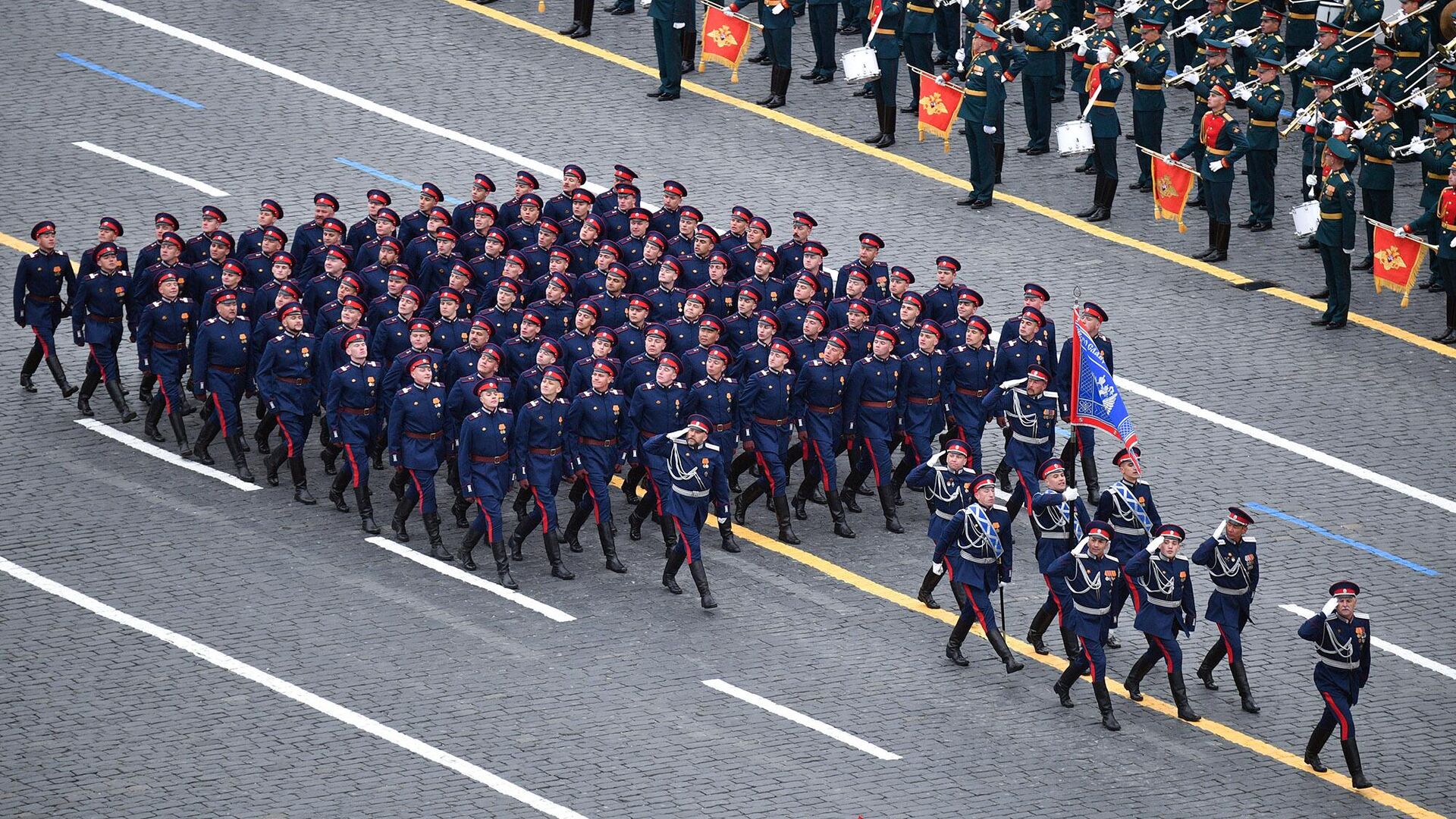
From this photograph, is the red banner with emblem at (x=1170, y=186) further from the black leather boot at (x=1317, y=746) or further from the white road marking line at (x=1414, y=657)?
the black leather boot at (x=1317, y=746)

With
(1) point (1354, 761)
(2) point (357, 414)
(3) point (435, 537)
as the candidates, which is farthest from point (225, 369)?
(1) point (1354, 761)

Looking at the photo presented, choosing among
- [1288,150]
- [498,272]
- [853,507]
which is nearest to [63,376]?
[498,272]

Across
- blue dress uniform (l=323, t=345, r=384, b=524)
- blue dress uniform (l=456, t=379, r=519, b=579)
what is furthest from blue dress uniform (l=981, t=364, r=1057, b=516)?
blue dress uniform (l=323, t=345, r=384, b=524)

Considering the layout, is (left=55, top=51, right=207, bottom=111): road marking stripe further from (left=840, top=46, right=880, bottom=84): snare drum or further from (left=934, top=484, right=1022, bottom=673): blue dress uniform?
(left=934, top=484, right=1022, bottom=673): blue dress uniform

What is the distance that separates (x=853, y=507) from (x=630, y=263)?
13.2 feet

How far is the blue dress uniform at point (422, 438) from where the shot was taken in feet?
74.5

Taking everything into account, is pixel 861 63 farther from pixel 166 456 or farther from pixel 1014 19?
pixel 166 456

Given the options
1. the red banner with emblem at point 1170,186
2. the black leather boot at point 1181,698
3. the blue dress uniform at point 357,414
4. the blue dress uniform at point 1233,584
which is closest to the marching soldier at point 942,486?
the black leather boot at point 1181,698

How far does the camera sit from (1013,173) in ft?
105

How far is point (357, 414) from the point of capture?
23.3 metres

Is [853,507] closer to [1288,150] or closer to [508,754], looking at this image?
[508,754]

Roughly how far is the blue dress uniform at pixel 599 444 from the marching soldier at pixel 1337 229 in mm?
9723

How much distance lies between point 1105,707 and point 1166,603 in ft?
3.48

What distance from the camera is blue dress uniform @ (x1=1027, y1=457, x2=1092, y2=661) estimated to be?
21.6 m
